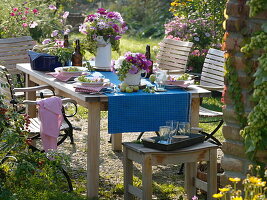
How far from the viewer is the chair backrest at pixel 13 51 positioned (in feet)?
24.4

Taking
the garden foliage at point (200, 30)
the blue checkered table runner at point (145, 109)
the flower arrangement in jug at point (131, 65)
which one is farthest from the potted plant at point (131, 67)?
the garden foliage at point (200, 30)

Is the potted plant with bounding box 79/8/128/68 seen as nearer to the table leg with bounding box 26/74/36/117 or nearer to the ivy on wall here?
the table leg with bounding box 26/74/36/117

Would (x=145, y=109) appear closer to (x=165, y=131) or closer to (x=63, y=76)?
(x=165, y=131)

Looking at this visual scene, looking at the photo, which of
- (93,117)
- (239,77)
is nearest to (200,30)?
(93,117)

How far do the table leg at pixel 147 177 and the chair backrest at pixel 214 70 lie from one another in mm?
2127

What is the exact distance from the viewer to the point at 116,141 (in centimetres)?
666

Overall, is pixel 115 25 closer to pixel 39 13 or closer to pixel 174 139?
pixel 174 139

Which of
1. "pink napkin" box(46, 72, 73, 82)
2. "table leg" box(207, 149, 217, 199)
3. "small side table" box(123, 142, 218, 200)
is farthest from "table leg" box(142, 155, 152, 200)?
"pink napkin" box(46, 72, 73, 82)

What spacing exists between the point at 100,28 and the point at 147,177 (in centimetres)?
188

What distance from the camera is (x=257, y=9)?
11.1 feet

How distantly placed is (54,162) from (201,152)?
105 centimetres

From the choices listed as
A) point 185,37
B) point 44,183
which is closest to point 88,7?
point 185,37

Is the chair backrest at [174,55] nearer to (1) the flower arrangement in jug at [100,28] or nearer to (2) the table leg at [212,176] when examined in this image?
(1) the flower arrangement in jug at [100,28]

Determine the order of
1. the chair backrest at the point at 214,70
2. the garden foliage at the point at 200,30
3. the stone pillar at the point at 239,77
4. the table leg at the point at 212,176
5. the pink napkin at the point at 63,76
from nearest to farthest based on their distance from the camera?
the stone pillar at the point at 239,77 → the table leg at the point at 212,176 → the pink napkin at the point at 63,76 → the chair backrest at the point at 214,70 → the garden foliage at the point at 200,30
